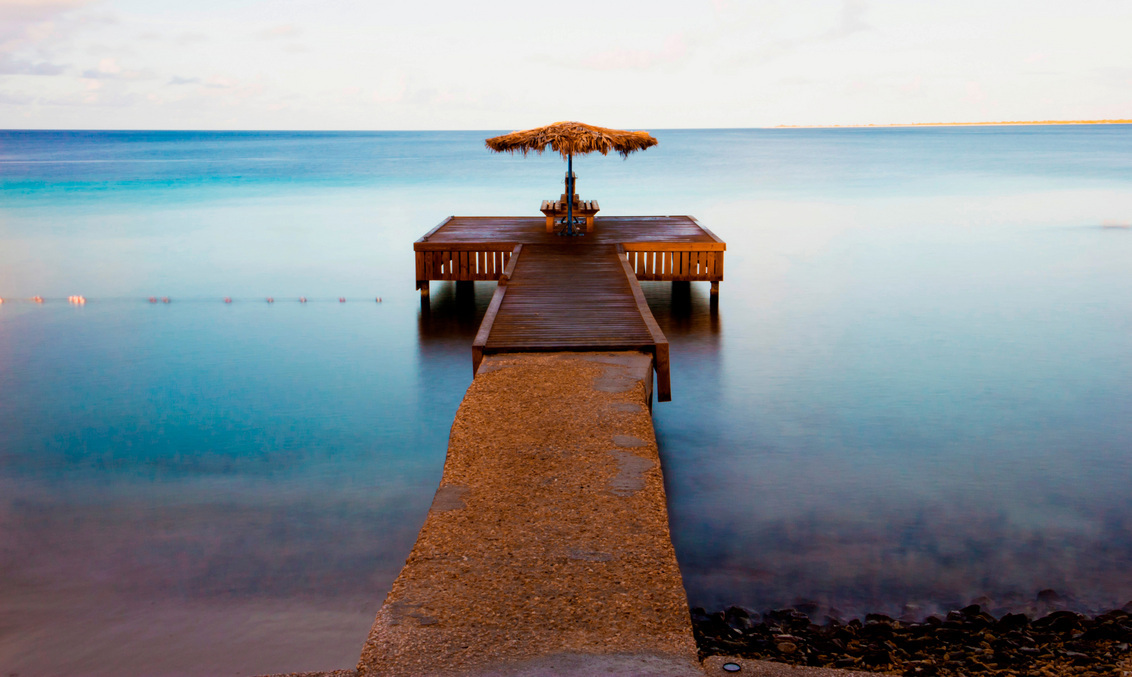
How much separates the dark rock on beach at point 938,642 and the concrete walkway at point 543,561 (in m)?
0.88

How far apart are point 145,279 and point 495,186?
788 inches

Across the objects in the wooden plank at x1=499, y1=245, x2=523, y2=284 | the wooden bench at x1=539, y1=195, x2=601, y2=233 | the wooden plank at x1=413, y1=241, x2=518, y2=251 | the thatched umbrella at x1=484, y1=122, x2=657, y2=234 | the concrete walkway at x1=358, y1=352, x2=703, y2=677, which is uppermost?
the thatched umbrella at x1=484, y1=122, x2=657, y2=234

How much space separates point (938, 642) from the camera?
4.43 meters

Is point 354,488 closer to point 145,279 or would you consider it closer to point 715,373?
point 715,373

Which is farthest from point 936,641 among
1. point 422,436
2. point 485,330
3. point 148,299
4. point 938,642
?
point 148,299

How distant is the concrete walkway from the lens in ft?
10.5

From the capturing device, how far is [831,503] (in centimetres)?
630


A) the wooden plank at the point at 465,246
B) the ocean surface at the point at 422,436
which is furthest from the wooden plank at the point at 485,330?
the wooden plank at the point at 465,246

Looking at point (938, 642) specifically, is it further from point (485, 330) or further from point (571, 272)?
point (571, 272)

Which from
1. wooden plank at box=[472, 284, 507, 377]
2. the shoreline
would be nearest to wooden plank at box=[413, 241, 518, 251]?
wooden plank at box=[472, 284, 507, 377]

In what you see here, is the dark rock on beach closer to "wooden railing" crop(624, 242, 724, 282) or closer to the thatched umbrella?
"wooden railing" crop(624, 242, 724, 282)

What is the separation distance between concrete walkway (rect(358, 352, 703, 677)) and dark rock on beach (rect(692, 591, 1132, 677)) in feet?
2.89

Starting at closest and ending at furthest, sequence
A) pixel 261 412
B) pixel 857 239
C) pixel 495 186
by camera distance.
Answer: pixel 261 412, pixel 857 239, pixel 495 186

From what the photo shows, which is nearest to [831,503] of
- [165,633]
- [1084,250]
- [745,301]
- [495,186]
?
[165,633]
